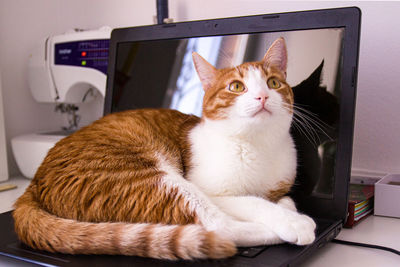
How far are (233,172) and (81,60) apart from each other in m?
0.88

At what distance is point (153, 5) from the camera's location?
66.4 inches

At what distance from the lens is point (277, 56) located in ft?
3.22

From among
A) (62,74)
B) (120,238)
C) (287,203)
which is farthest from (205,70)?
(62,74)

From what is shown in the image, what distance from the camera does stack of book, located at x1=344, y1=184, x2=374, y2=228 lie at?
971 millimetres

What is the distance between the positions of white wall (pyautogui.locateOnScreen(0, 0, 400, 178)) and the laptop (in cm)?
35

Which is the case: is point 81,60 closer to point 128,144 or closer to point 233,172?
point 128,144

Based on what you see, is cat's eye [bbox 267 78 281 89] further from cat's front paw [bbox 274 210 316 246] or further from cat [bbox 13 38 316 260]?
cat's front paw [bbox 274 210 316 246]

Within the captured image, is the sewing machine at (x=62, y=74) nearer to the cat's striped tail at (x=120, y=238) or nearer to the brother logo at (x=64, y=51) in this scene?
the brother logo at (x=64, y=51)

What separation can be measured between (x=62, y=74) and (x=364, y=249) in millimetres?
1261

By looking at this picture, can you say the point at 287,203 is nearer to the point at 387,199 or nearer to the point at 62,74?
the point at 387,199

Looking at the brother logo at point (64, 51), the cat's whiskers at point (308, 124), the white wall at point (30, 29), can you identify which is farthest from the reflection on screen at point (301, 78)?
the white wall at point (30, 29)

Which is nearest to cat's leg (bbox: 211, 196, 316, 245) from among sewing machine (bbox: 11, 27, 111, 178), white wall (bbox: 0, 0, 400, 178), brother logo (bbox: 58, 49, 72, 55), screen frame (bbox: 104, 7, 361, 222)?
screen frame (bbox: 104, 7, 361, 222)

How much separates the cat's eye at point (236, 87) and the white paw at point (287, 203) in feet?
0.96

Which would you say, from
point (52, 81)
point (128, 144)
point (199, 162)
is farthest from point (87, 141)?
point (52, 81)
